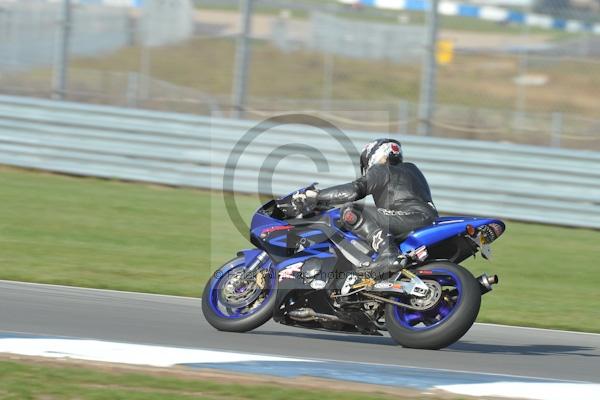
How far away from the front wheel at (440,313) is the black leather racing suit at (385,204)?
38 centimetres

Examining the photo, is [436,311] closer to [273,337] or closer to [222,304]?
[273,337]

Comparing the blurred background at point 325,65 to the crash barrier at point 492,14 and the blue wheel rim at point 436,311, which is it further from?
the blue wheel rim at point 436,311

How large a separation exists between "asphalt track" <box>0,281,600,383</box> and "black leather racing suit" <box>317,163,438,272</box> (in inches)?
32.6

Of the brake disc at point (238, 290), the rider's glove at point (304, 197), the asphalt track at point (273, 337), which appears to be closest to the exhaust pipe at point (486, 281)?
the asphalt track at point (273, 337)

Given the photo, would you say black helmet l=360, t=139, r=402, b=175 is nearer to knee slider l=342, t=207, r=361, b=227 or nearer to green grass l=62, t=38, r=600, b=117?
knee slider l=342, t=207, r=361, b=227

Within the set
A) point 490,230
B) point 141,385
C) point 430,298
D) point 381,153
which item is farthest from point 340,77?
point 141,385

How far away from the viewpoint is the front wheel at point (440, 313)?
704cm

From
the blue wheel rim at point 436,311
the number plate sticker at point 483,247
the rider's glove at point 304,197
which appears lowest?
the blue wheel rim at point 436,311

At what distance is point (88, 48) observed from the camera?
938 inches

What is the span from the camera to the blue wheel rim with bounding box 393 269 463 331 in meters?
7.15

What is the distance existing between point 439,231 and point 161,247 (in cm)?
542

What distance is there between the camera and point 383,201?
766cm

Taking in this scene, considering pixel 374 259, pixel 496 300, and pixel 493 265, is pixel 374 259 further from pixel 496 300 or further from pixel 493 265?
pixel 493 265

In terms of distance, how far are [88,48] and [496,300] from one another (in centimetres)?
1553
